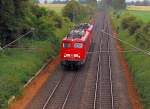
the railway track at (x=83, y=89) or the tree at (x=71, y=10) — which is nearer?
the railway track at (x=83, y=89)

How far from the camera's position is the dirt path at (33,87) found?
2972cm

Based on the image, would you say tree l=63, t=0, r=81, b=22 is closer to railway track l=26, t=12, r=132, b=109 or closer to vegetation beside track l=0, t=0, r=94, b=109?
vegetation beside track l=0, t=0, r=94, b=109

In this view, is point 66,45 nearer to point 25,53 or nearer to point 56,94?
point 25,53

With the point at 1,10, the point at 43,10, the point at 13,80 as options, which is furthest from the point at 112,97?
the point at 43,10

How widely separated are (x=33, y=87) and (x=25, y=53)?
11.4 meters

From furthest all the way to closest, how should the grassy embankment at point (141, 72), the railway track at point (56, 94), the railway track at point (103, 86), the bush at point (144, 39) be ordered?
the bush at point (144, 39) < the grassy embankment at point (141, 72) < the railway track at point (103, 86) < the railway track at point (56, 94)

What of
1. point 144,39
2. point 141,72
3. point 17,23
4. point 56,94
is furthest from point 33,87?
point 144,39

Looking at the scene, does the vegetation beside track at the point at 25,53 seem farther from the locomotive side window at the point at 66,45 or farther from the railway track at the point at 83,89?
the locomotive side window at the point at 66,45

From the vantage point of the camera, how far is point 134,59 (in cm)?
4469

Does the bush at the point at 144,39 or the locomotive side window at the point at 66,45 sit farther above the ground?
the locomotive side window at the point at 66,45

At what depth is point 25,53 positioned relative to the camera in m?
45.4

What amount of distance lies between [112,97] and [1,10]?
18.9 m

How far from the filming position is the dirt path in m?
29.7

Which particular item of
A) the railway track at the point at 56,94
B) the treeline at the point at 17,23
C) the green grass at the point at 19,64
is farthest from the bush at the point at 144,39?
the treeline at the point at 17,23
